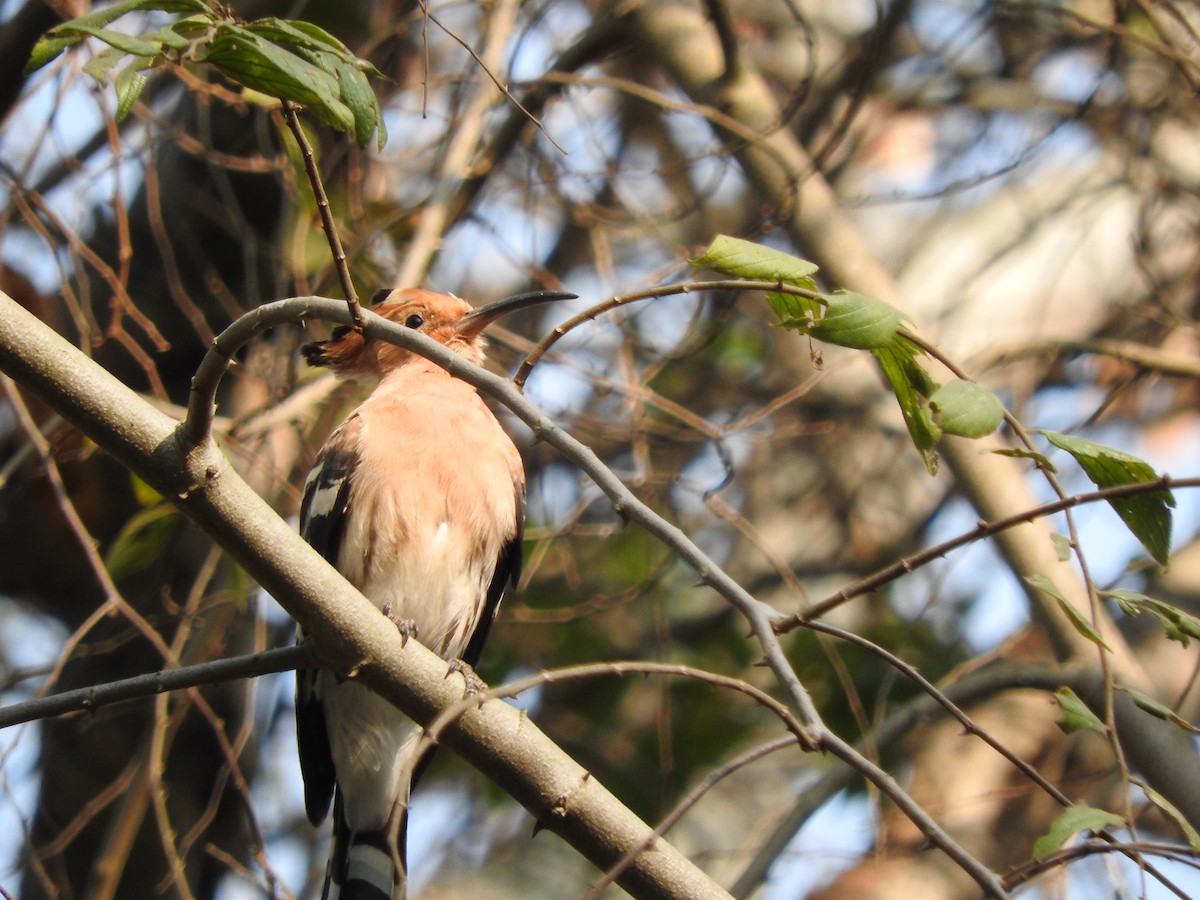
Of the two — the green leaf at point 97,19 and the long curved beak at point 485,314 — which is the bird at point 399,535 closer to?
the long curved beak at point 485,314

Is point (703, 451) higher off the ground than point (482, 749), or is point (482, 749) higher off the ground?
point (703, 451)

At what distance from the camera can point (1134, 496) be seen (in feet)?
6.38

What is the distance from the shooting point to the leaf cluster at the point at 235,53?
1713 mm

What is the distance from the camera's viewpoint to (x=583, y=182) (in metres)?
4.64

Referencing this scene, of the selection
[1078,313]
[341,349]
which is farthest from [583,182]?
[1078,313]

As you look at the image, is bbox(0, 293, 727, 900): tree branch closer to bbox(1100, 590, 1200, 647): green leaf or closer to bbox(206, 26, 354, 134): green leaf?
bbox(206, 26, 354, 134): green leaf

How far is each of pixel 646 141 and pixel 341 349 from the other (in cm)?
301

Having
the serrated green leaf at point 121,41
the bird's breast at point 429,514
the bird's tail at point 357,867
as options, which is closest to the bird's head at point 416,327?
the bird's breast at point 429,514

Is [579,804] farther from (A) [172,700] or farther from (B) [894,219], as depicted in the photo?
(B) [894,219]

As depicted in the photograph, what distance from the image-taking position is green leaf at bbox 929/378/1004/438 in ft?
5.65

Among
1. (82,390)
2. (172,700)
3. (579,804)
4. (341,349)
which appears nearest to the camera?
(82,390)

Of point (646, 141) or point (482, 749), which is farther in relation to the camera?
point (646, 141)

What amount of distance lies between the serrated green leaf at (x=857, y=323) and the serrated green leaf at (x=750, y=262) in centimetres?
8

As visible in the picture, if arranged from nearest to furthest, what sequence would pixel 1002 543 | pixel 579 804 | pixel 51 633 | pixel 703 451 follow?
pixel 579 804 < pixel 1002 543 < pixel 51 633 < pixel 703 451
